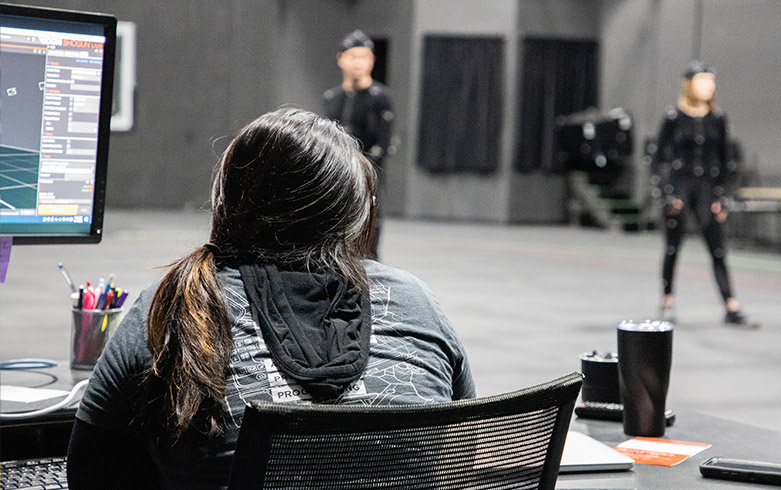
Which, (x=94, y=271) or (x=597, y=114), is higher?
(x=597, y=114)

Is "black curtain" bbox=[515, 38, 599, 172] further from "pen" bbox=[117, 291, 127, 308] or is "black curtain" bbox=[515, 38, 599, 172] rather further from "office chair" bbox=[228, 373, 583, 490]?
"office chair" bbox=[228, 373, 583, 490]

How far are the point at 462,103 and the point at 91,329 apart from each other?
47.8ft

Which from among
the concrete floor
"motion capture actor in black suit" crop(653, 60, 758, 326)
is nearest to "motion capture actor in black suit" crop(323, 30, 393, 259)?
the concrete floor

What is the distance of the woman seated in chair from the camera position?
1.18m

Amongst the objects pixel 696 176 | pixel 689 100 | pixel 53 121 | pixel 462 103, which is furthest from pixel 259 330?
pixel 462 103

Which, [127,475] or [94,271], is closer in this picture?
[127,475]

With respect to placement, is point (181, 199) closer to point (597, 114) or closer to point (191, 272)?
point (597, 114)

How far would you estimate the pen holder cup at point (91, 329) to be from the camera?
201 cm

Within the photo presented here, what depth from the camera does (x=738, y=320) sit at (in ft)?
23.0

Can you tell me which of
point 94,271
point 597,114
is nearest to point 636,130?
point 597,114

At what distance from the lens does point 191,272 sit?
4.04ft

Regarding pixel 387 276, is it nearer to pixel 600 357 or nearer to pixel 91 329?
pixel 600 357

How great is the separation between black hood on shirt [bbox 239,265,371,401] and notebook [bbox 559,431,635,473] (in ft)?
1.60

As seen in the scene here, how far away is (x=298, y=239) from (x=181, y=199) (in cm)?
1717
